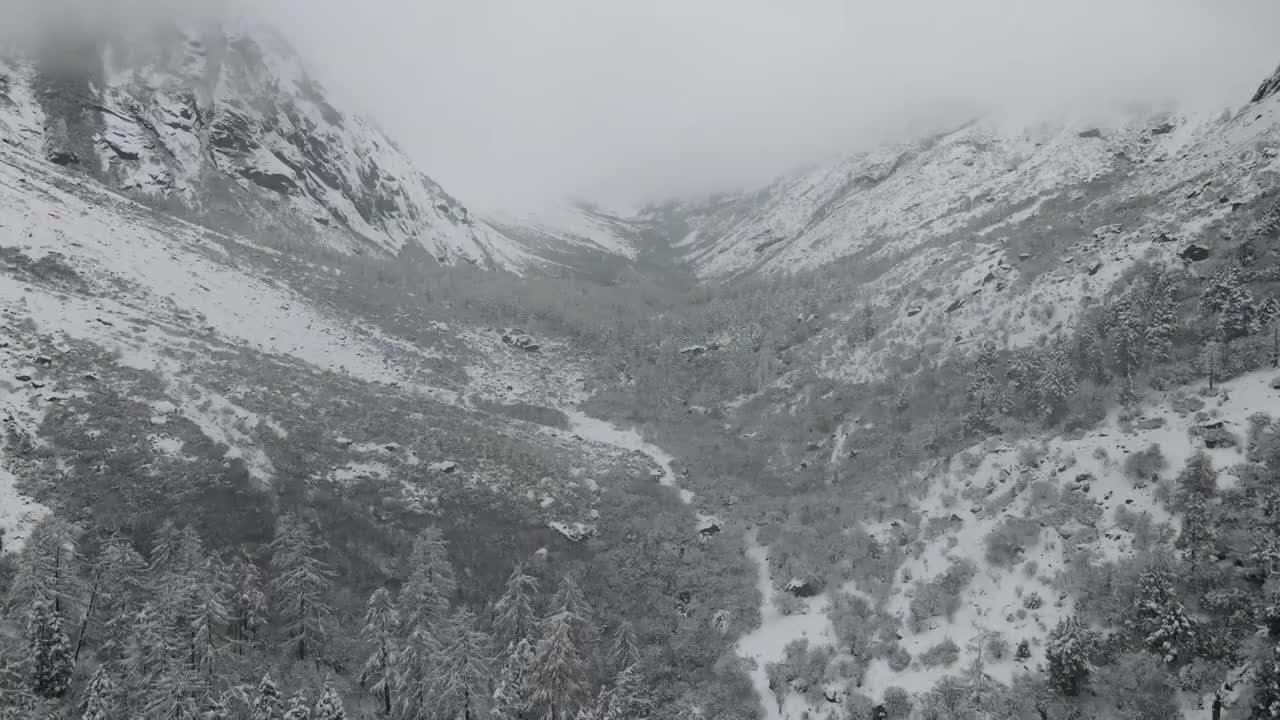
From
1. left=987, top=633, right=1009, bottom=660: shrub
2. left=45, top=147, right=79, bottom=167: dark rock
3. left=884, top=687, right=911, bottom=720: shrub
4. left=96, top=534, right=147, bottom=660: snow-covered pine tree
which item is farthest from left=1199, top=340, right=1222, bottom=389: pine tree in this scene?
left=45, top=147, right=79, bottom=167: dark rock

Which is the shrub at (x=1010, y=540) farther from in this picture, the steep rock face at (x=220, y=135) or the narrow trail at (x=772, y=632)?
the steep rock face at (x=220, y=135)

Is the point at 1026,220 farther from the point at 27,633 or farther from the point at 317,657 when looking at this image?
the point at 27,633

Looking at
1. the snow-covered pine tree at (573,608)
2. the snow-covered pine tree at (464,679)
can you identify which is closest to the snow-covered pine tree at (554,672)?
the snow-covered pine tree at (573,608)

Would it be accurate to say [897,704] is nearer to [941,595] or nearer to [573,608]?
[941,595]

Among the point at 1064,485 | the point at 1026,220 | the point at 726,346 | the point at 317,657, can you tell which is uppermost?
the point at 1026,220

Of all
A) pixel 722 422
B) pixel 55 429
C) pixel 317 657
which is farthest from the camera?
pixel 722 422

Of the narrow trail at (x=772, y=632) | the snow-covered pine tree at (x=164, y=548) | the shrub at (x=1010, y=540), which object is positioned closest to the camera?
the snow-covered pine tree at (x=164, y=548)

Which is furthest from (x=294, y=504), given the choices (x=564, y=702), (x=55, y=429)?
(x=564, y=702)
